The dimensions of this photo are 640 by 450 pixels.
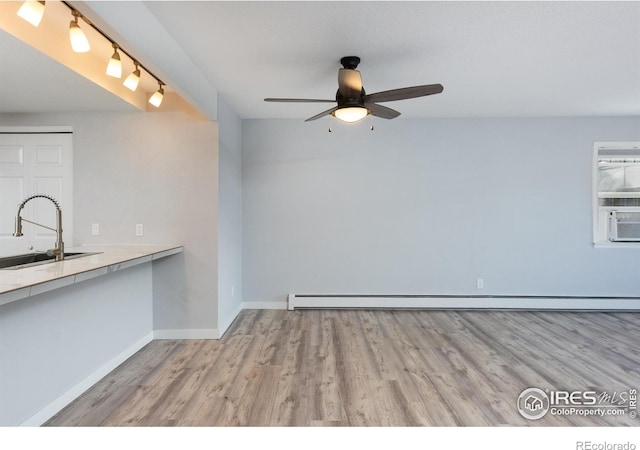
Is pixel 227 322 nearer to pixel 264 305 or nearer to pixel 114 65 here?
pixel 264 305

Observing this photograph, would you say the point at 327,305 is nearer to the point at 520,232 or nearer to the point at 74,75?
the point at 520,232

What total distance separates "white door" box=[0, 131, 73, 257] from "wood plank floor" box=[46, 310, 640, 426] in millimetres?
1613

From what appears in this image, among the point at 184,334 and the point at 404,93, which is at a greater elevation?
the point at 404,93

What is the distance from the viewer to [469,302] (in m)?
4.49

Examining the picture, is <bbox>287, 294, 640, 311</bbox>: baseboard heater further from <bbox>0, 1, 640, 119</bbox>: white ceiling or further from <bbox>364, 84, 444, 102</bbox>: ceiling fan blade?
<bbox>364, 84, 444, 102</bbox>: ceiling fan blade

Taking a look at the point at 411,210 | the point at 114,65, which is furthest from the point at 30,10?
the point at 411,210

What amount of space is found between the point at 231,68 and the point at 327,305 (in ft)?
9.78

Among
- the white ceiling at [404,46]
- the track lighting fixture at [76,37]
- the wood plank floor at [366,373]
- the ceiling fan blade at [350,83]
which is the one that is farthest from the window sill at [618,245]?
the track lighting fixture at [76,37]

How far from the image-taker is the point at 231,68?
117 inches

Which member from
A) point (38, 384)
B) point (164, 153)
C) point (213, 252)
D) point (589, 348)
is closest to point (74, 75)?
point (164, 153)

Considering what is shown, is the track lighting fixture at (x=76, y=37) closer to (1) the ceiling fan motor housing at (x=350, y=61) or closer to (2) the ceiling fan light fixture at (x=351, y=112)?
(2) the ceiling fan light fixture at (x=351, y=112)

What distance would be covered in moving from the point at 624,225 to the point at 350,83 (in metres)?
4.47

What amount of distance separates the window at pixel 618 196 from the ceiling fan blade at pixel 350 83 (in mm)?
3954

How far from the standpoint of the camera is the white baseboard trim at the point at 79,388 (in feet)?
6.68
